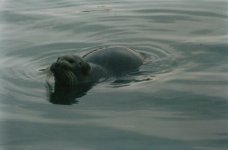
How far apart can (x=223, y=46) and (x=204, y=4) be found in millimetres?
3006

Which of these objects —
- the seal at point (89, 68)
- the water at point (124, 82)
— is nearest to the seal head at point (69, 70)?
the seal at point (89, 68)

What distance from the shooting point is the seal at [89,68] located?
652cm

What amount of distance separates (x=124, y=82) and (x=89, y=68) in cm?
48

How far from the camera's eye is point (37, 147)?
4.96m

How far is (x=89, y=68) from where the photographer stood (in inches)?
269

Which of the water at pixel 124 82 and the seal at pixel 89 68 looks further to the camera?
the seal at pixel 89 68

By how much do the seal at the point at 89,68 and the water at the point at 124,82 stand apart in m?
0.17

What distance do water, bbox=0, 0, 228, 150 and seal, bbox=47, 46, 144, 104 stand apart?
17 cm

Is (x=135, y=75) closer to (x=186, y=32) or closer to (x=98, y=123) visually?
(x=98, y=123)

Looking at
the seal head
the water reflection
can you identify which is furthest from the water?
the seal head

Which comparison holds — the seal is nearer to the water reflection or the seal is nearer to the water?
the water reflection

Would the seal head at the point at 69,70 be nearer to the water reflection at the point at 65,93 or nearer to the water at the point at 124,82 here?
the water reflection at the point at 65,93

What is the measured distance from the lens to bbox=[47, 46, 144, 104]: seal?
652cm

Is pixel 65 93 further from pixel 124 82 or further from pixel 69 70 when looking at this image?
pixel 124 82
